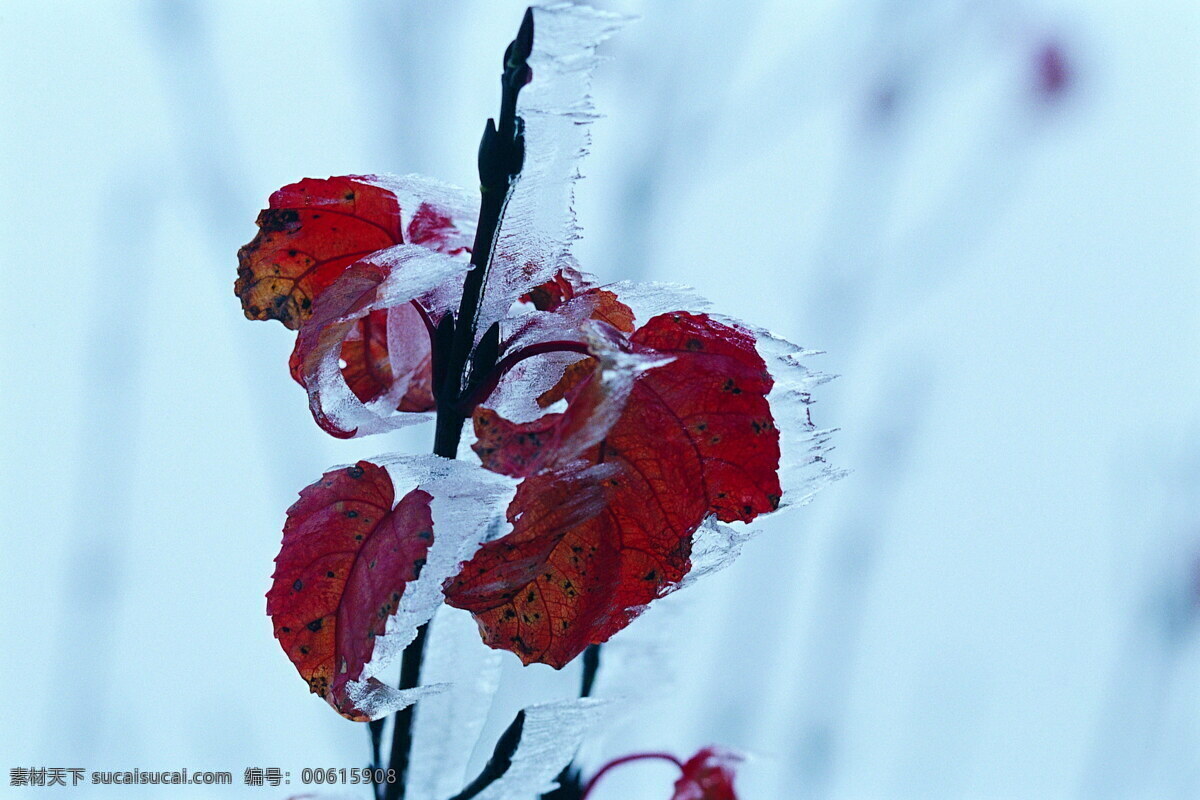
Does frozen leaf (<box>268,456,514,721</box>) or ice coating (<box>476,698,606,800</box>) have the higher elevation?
frozen leaf (<box>268,456,514,721</box>)

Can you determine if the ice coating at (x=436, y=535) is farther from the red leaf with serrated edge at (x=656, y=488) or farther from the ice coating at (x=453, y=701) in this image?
the ice coating at (x=453, y=701)

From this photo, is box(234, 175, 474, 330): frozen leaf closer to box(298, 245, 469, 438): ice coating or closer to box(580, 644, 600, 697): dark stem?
box(298, 245, 469, 438): ice coating

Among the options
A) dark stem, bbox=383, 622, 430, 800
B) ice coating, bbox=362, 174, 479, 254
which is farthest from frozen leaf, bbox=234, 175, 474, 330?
dark stem, bbox=383, 622, 430, 800

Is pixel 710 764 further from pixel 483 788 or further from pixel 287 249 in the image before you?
pixel 287 249

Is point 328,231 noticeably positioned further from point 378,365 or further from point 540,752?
point 540,752

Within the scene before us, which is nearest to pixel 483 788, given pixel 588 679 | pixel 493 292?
pixel 588 679
